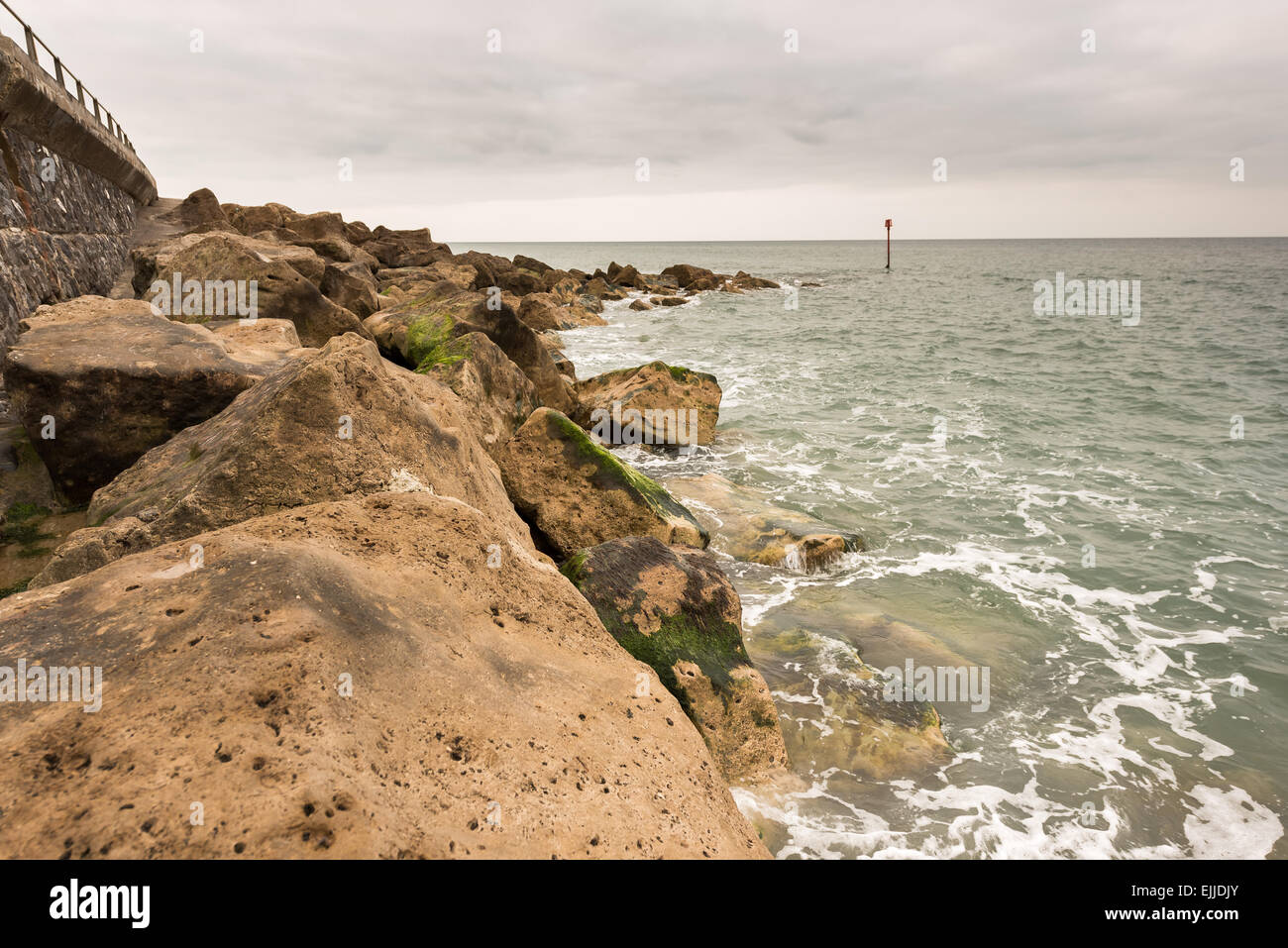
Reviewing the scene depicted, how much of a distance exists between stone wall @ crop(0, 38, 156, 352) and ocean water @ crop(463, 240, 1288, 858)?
833 cm

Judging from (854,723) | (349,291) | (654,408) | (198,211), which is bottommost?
(854,723)

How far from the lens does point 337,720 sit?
7.66 feet

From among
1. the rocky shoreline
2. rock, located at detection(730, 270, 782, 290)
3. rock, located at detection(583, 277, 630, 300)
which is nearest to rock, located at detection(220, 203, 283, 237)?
the rocky shoreline

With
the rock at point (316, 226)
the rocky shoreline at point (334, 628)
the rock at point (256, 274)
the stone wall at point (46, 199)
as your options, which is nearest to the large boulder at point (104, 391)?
the rocky shoreline at point (334, 628)

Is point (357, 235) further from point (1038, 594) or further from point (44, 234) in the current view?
point (1038, 594)

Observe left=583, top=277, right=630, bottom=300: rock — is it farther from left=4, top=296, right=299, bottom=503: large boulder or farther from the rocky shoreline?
left=4, top=296, right=299, bottom=503: large boulder

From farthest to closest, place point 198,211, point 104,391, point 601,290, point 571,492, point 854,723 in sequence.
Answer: point 601,290 < point 198,211 < point 571,492 < point 854,723 < point 104,391

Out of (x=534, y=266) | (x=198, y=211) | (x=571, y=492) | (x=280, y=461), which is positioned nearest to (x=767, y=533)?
(x=571, y=492)

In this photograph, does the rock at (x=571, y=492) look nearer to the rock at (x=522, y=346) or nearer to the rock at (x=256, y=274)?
the rock at (x=522, y=346)

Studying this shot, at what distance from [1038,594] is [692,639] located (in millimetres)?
5536

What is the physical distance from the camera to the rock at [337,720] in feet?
6.44
